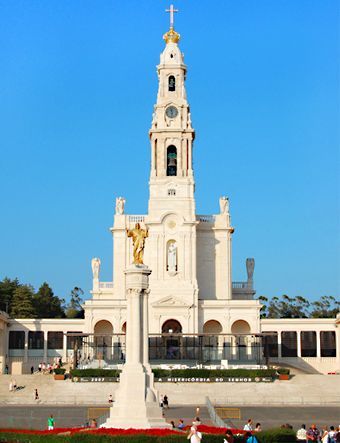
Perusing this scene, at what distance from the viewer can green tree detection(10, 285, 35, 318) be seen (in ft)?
376

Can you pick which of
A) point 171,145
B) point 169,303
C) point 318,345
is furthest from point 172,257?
point 318,345

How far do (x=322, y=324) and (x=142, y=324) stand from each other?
5298 cm

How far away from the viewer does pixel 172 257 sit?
84062 mm

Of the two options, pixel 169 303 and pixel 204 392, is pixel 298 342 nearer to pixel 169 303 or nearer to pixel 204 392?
pixel 169 303

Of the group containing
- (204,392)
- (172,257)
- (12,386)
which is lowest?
(204,392)

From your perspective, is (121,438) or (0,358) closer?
(121,438)

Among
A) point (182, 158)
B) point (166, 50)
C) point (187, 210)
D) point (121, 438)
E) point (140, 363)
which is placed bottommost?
point (121, 438)

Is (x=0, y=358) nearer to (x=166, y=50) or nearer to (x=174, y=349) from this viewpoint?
(x=174, y=349)

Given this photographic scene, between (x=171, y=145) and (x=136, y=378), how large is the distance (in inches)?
1979

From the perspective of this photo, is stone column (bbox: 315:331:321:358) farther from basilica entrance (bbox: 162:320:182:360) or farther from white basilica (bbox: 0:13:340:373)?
basilica entrance (bbox: 162:320:182:360)

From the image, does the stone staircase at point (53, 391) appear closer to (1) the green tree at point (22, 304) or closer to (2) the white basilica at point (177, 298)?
(2) the white basilica at point (177, 298)

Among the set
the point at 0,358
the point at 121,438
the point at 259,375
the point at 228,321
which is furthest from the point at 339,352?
the point at 121,438

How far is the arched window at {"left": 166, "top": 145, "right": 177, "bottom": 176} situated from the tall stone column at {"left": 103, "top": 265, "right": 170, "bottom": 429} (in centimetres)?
4698

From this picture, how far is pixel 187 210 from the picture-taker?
85062 millimetres
